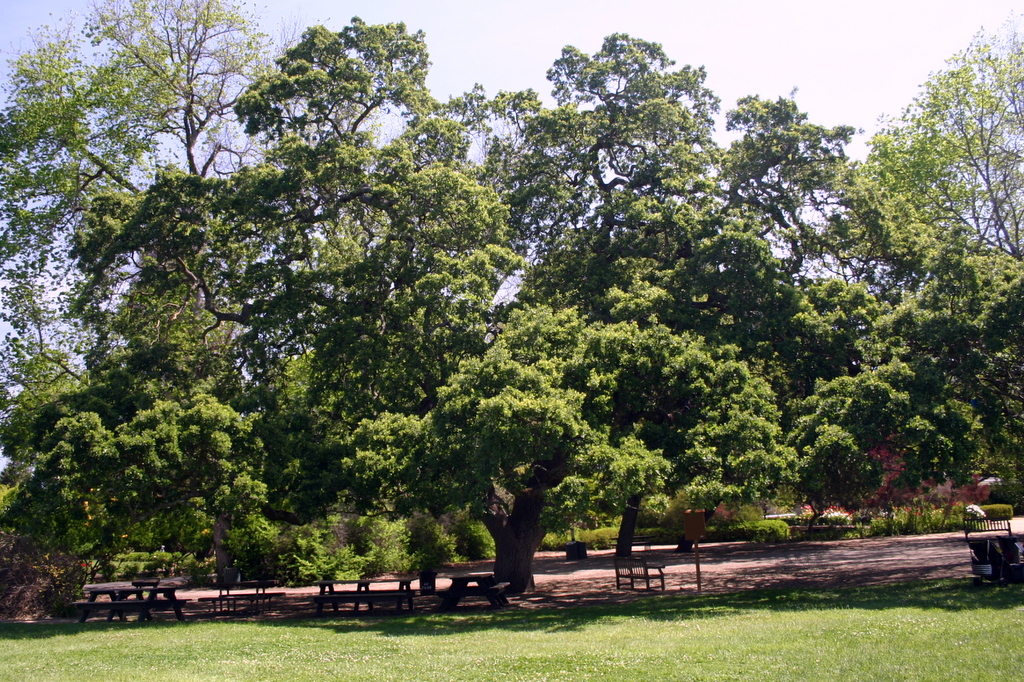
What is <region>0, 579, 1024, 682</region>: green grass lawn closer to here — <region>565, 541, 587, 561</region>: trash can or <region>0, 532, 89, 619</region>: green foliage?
<region>0, 532, 89, 619</region>: green foliage

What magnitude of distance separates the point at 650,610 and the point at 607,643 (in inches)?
144

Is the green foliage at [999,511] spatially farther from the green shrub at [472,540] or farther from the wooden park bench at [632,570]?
the wooden park bench at [632,570]

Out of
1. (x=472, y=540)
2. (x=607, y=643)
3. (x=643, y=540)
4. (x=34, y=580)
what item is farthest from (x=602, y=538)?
(x=607, y=643)

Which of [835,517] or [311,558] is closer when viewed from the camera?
[311,558]

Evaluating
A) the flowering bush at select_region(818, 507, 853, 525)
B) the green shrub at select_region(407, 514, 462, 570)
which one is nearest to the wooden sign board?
the green shrub at select_region(407, 514, 462, 570)

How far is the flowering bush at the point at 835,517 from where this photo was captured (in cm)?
3156

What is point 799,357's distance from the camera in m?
17.4

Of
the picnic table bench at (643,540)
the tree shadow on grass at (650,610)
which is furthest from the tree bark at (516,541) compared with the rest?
the picnic table bench at (643,540)

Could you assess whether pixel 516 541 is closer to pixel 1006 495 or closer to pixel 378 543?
pixel 378 543

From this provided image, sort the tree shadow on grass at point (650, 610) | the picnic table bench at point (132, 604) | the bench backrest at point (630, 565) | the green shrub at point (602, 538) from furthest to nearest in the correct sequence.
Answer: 1. the green shrub at point (602, 538)
2. the bench backrest at point (630, 565)
3. the picnic table bench at point (132, 604)
4. the tree shadow on grass at point (650, 610)

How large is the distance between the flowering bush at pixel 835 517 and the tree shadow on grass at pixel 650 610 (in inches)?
701

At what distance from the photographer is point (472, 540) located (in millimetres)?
30391

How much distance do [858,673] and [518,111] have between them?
17.8 metres

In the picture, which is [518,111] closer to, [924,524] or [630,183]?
[630,183]
